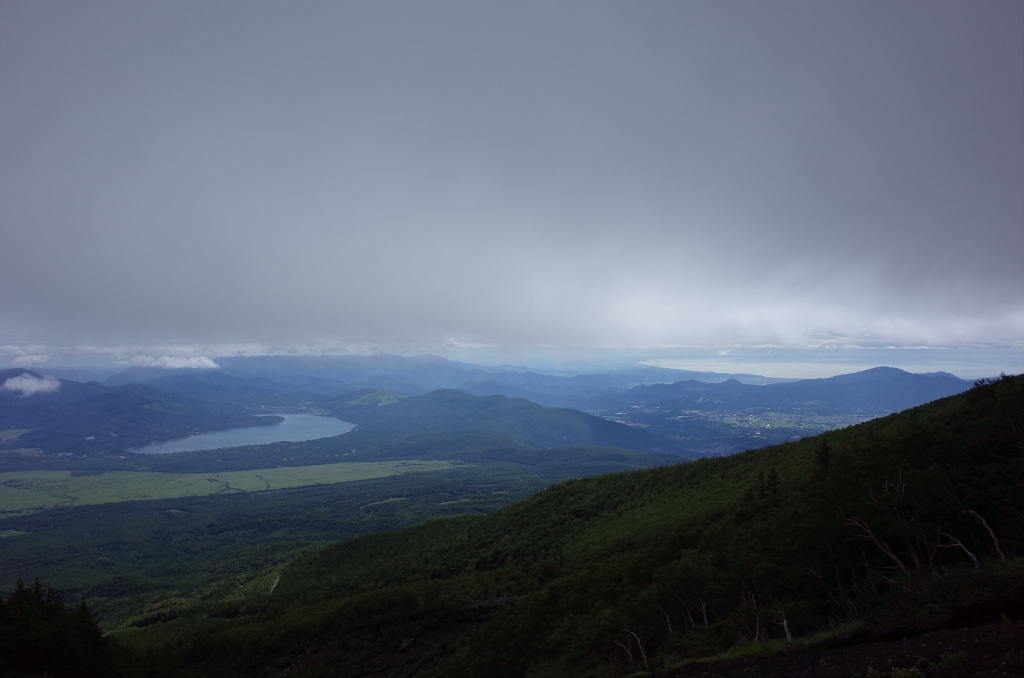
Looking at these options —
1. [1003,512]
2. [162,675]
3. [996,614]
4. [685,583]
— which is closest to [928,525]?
[1003,512]

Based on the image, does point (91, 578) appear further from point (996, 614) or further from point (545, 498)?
point (996, 614)

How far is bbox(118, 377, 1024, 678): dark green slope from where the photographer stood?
17.1 m

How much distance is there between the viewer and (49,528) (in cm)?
16062

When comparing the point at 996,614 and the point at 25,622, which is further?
the point at 25,622

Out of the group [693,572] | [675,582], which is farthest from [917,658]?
[675,582]

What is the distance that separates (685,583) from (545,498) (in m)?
33.2

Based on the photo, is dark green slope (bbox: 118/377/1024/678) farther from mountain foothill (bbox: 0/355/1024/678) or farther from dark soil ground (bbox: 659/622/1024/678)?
dark soil ground (bbox: 659/622/1024/678)

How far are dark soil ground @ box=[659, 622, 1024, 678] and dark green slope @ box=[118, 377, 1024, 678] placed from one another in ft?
5.08

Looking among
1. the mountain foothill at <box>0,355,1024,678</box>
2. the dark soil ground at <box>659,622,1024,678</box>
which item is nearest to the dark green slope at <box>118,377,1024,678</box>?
the mountain foothill at <box>0,355,1024,678</box>

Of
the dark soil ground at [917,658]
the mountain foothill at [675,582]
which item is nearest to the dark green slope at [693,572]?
the mountain foothill at [675,582]

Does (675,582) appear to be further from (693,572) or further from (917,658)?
(917,658)

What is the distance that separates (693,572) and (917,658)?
1338cm

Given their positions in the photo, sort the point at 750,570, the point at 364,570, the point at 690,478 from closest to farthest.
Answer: the point at 750,570 < the point at 690,478 < the point at 364,570

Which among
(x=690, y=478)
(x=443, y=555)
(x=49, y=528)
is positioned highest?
(x=690, y=478)
